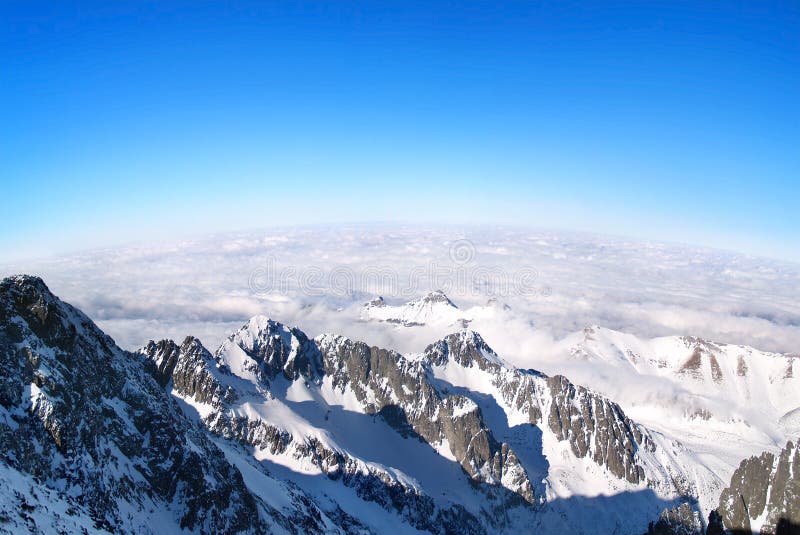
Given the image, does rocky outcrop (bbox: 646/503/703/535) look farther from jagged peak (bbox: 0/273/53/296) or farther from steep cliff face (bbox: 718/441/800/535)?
jagged peak (bbox: 0/273/53/296)

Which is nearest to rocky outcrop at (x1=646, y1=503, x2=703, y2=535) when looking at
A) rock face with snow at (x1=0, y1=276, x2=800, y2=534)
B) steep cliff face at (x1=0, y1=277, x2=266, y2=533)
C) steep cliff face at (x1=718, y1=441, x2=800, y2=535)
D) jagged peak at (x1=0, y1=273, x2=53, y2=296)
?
rock face with snow at (x1=0, y1=276, x2=800, y2=534)

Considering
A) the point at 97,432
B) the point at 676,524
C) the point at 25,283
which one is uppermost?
the point at 25,283

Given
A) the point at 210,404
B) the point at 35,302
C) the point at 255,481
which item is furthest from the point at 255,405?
the point at 35,302

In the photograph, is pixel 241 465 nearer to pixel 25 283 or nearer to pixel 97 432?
pixel 97 432

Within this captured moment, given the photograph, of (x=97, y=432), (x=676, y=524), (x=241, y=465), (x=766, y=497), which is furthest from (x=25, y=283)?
(x=766, y=497)

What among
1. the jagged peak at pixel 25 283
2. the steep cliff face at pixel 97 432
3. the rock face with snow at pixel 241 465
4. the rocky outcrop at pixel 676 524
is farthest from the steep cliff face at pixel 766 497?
the jagged peak at pixel 25 283

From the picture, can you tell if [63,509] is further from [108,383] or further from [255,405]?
[255,405]

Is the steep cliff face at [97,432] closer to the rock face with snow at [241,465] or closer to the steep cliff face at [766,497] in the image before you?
the rock face with snow at [241,465]
